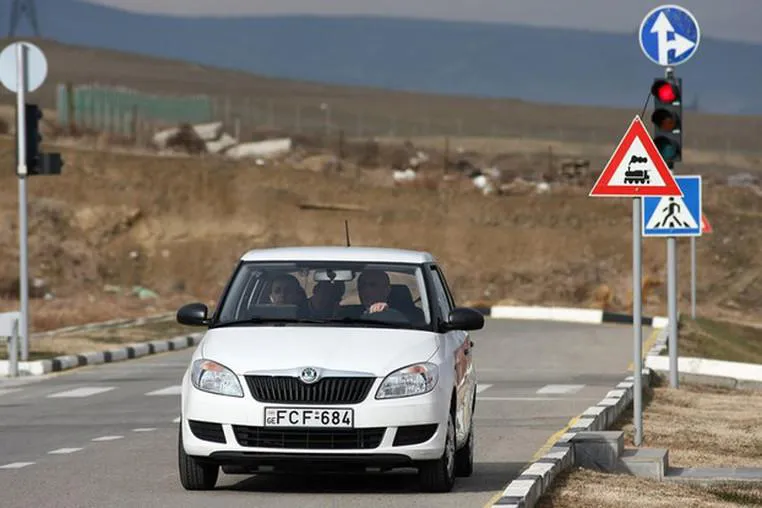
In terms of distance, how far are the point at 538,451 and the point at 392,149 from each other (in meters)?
83.5

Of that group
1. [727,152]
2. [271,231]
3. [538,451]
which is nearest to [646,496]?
[538,451]

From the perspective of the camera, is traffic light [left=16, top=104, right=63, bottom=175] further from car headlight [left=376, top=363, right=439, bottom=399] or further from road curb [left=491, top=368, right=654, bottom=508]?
car headlight [left=376, top=363, right=439, bottom=399]

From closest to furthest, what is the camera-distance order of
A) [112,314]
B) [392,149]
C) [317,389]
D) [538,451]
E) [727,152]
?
[317,389], [538,451], [112,314], [392,149], [727,152]

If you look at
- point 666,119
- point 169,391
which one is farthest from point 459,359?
point 169,391

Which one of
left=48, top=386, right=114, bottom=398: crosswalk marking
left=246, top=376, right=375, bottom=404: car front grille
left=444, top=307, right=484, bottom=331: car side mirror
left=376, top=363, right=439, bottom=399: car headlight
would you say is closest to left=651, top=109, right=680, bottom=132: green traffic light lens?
left=444, top=307, right=484, bottom=331: car side mirror

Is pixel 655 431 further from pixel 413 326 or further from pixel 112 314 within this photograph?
pixel 112 314

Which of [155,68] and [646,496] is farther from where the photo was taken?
[155,68]

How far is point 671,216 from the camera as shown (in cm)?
2362

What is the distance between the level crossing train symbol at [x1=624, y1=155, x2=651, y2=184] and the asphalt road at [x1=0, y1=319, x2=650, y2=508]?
237 cm

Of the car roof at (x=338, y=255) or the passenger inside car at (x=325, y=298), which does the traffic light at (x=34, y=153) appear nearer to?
the car roof at (x=338, y=255)

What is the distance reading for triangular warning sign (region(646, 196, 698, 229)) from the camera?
2355 centimetres

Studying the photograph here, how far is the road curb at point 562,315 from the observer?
48.6 metres

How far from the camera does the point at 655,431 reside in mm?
18906

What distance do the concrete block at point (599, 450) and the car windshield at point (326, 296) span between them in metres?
1.80
